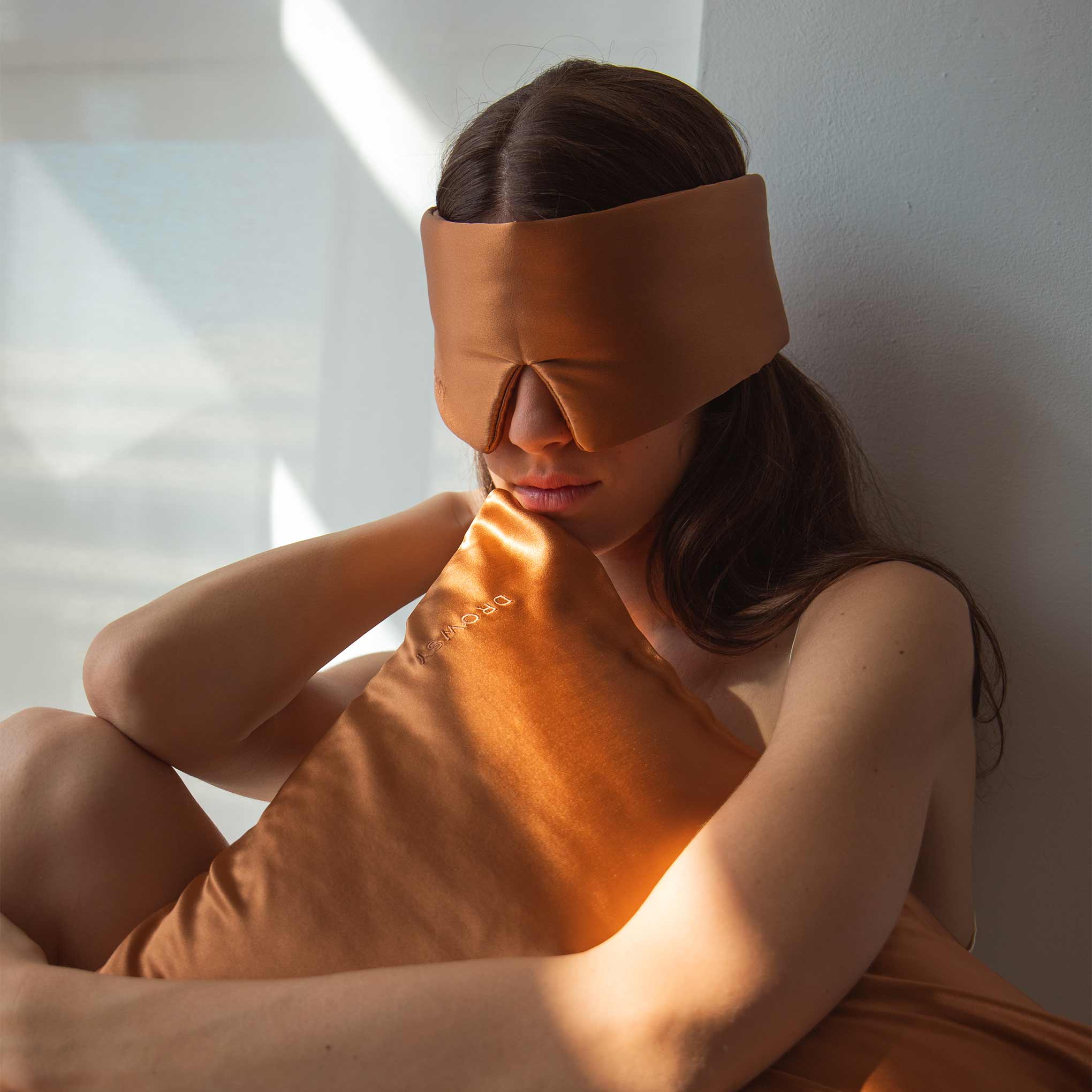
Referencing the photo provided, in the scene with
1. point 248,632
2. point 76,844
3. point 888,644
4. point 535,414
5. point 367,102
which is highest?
point 367,102

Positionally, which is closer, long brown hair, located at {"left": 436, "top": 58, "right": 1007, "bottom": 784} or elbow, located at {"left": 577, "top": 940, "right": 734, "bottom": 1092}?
elbow, located at {"left": 577, "top": 940, "right": 734, "bottom": 1092}

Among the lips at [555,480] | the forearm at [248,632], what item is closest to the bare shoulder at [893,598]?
the lips at [555,480]

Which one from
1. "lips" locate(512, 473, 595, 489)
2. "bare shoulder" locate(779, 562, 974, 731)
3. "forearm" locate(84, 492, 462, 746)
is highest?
"lips" locate(512, 473, 595, 489)

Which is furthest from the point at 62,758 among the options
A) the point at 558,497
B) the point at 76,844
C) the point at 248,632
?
the point at 558,497

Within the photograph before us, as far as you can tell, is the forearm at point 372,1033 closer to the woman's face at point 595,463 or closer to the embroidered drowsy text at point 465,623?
the embroidered drowsy text at point 465,623

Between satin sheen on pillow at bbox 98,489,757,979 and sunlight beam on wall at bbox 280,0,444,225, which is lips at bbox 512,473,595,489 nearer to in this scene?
satin sheen on pillow at bbox 98,489,757,979

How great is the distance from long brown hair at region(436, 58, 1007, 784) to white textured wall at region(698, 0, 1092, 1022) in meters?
0.06

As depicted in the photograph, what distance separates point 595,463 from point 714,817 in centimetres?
38

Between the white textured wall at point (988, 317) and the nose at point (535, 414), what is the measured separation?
448 millimetres

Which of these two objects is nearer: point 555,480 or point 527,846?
point 527,846

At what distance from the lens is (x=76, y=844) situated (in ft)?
3.03

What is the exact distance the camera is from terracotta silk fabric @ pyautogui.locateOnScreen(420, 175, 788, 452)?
922 mm

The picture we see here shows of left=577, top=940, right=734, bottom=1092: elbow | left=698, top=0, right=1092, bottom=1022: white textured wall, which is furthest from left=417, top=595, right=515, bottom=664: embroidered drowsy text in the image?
left=698, top=0, right=1092, bottom=1022: white textured wall

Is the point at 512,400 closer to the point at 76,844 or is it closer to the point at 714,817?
the point at 714,817
